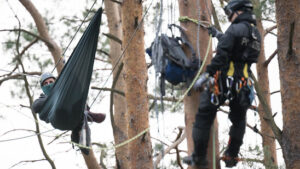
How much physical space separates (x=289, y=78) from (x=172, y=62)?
1.95 m

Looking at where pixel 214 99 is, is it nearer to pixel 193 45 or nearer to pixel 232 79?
pixel 232 79

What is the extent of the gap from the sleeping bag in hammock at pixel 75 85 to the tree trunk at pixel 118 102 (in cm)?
299

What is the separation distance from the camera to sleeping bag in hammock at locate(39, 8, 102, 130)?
5645 millimetres

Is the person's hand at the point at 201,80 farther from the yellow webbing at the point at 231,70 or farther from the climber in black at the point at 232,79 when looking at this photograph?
the yellow webbing at the point at 231,70

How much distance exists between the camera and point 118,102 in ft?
31.2

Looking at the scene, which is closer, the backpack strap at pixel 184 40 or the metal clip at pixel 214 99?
the metal clip at pixel 214 99

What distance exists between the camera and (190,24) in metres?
4.89

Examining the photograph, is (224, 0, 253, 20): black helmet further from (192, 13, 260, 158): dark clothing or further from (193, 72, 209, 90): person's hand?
(193, 72, 209, 90): person's hand

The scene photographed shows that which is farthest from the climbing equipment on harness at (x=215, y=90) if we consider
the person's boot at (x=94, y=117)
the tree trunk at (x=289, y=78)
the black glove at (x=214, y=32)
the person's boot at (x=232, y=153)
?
the person's boot at (x=94, y=117)

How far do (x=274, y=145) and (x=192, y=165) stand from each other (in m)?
4.63

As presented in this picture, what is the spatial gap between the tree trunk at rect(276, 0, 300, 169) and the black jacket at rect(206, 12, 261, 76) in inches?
53.7

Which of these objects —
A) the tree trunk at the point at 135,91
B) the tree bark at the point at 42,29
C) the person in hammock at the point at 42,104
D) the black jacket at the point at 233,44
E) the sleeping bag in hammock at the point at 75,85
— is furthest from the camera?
the tree bark at the point at 42,29

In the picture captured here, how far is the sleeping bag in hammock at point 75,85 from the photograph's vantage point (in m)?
5.64

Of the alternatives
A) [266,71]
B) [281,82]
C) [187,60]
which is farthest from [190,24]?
[266,71]
